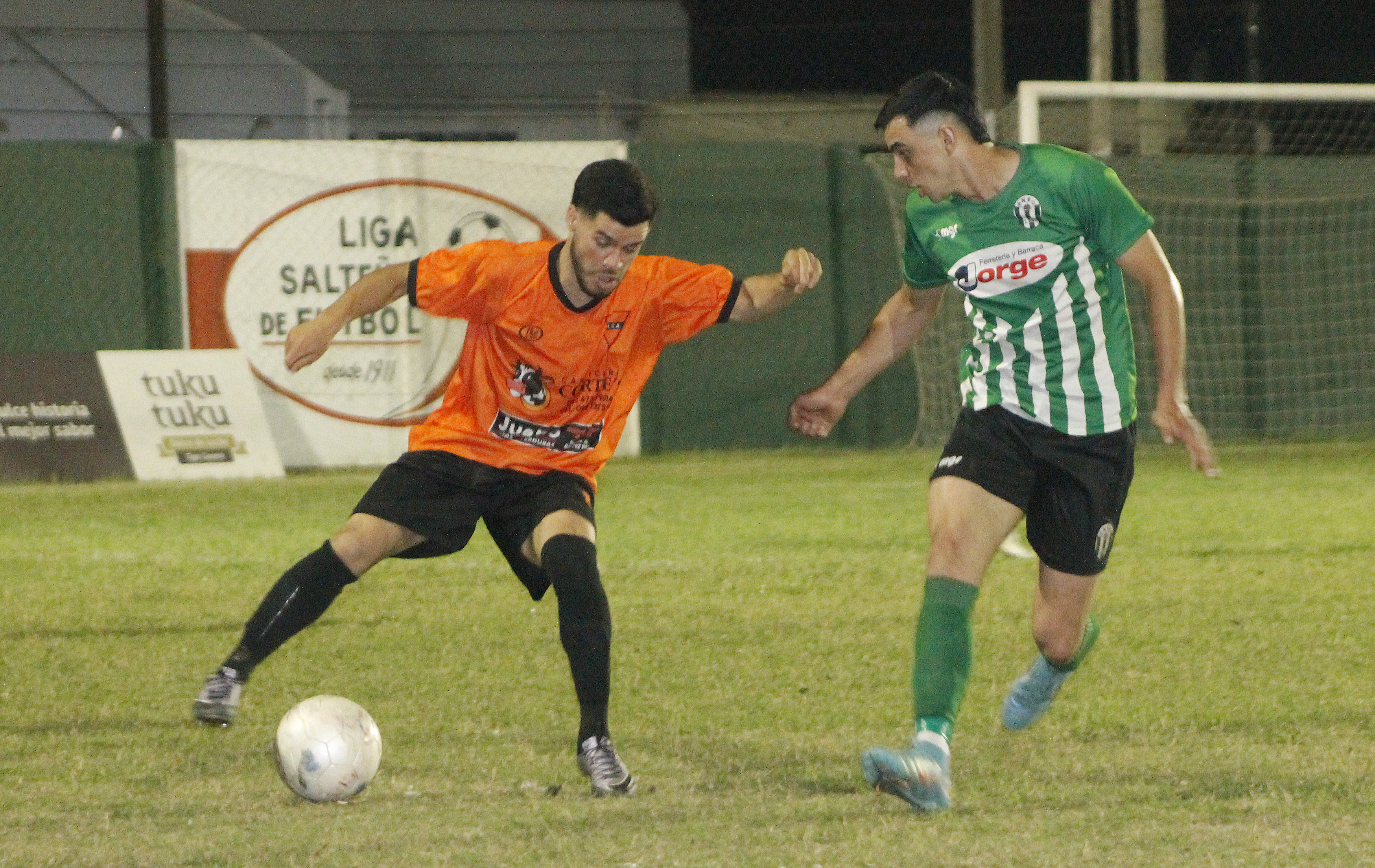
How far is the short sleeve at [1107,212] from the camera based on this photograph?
440 centimetres

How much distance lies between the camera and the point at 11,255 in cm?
1398

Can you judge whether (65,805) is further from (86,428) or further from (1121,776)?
(86,428)

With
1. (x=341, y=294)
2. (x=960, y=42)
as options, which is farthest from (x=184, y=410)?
(x=960, y=42)

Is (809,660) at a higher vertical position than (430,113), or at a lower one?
lower

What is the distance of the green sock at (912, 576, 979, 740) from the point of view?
13.9ft

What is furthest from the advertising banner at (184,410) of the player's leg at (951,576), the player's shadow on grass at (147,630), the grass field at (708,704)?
the player's leg at (951,576)

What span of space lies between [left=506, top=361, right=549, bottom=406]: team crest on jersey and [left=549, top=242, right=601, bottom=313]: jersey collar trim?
0.64 ft

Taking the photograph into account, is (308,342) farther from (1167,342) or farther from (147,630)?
(147,630)

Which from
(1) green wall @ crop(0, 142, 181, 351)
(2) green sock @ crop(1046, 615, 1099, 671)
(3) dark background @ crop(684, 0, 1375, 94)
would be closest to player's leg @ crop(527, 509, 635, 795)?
(2) green sock @ crop(1046, 615, 1099, 671)

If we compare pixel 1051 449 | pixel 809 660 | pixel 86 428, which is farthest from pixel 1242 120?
pixel 1051 449

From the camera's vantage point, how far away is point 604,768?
4.36 metres

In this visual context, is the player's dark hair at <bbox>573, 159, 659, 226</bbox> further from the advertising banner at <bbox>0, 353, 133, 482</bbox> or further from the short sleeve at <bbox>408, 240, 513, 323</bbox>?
the advertising banner at <bbox>0, 353, 133, 482</bbox>

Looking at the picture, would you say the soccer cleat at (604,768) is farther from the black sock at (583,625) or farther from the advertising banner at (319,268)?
the advertising banner at (319,268)

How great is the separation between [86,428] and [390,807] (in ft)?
31.5
